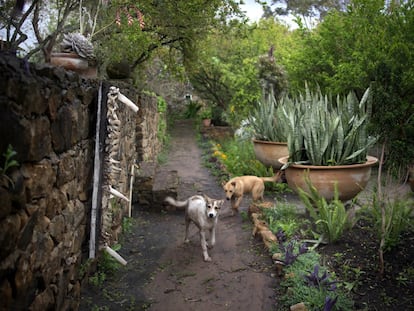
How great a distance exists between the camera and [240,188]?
576 cm

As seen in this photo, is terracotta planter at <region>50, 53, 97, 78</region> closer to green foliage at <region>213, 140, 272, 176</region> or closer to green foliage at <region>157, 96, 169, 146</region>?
green foliage at <region>213, 140, 272, 176</region>

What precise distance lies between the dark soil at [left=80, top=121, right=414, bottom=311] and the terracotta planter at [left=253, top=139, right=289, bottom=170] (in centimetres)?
200

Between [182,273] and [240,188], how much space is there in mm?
2099

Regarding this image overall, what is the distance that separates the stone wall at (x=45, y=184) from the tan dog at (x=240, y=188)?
8.37 ft

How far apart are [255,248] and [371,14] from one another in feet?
17.0

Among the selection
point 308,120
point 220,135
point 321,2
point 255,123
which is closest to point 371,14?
point 255,123

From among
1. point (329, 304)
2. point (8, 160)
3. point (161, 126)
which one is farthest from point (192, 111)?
point (8, 160)

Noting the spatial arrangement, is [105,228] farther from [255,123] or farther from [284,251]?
[255,123]

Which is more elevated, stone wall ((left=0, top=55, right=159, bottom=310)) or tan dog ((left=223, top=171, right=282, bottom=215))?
stone wall ((left=0, top=55, right=159, bottom=310))

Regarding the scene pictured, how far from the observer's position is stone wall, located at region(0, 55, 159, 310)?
1676 mm

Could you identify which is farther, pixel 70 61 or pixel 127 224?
pixel 127 224

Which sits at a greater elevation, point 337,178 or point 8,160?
point 8,160

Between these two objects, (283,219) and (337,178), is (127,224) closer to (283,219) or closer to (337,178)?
(283,219)

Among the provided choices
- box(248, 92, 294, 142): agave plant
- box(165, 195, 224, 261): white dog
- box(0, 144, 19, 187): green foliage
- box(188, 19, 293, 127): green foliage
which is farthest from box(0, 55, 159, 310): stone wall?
box(188, 19, 293, 127): green foliage
